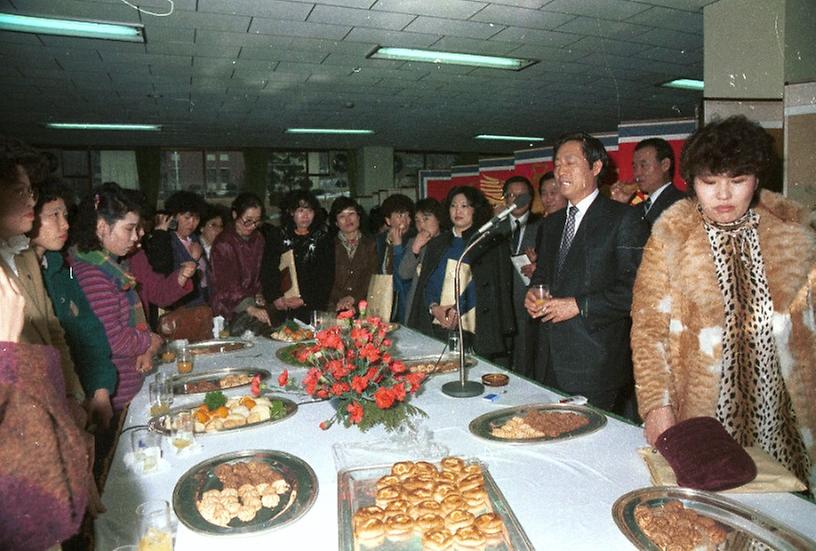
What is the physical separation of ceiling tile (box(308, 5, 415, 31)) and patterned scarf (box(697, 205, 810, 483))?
3.99 metres

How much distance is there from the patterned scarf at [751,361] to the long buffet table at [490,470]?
0.36 m

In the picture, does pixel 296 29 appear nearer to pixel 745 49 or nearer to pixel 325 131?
pixel 745 49

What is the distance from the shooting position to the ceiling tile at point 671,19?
191 inches

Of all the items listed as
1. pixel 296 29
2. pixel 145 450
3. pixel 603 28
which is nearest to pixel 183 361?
pixel 145 450

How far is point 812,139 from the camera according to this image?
3.23 metres

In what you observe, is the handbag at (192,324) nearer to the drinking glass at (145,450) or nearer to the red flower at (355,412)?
the drinking glass at (145,450)

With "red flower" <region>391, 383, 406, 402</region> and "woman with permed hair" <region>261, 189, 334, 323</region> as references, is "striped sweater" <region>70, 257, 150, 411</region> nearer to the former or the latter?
"red flower" <region>391, 383, 406, 402</region>

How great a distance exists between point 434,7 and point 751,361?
407 centimetres

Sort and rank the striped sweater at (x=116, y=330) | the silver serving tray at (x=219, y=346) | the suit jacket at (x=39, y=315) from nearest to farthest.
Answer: the suit jacket at (x=39, y=315) → the striped sweater at (x=116, y=330) → the silver serving tray at (x=219, y=346)

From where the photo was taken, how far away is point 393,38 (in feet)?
18.0

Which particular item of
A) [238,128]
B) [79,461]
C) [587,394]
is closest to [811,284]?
[587,394]

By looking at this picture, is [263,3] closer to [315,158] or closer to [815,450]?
[815,450]

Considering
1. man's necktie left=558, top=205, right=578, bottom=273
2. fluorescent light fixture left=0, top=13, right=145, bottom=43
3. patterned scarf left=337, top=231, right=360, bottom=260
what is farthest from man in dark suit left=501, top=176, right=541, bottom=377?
fluorescent light fixture left=0, top=13, right=145, bottom=43

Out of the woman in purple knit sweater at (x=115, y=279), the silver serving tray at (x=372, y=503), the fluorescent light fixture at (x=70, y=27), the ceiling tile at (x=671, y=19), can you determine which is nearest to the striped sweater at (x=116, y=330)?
the woman in purple knit sweater at (x=115, y=279)
